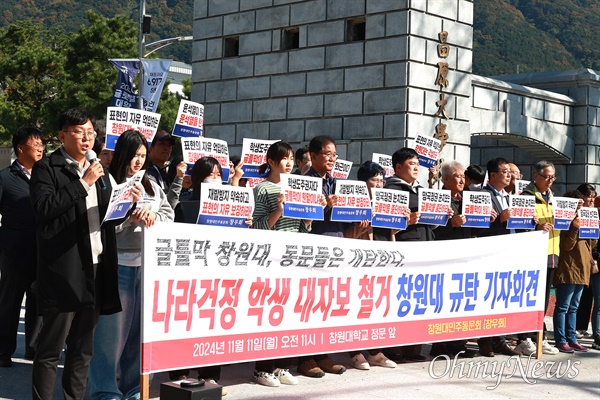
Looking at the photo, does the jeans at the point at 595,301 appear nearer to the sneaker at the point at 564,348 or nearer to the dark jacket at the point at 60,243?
the sneaker at the point at 564,348

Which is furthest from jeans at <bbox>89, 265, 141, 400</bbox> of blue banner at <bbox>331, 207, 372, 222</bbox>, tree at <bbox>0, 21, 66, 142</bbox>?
tree at <bbox>0, 21, 66, 142</bbox>

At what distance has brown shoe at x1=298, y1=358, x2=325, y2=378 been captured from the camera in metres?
7.32

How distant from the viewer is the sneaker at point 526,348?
910 centimetres

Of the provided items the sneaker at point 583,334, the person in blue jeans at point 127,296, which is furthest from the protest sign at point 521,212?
the person in blue jeans at point 127,296

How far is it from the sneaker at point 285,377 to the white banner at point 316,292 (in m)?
0.34

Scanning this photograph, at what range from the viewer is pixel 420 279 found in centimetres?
771

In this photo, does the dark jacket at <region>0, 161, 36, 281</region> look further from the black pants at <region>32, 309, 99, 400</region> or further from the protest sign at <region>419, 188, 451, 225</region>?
the protest sign at <region>419, 188, 451, 225</region>

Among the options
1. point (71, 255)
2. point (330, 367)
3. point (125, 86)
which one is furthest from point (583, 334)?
point (125, 86)

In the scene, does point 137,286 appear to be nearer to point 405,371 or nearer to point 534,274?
point 405,371

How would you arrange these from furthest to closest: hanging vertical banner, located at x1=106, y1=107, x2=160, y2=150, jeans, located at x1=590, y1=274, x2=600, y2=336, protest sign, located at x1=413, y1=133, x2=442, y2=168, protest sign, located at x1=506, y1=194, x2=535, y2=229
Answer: jeans, located at x1=590, y1=274, x2=600, y2=336
protest sign, located at x1=413, y1=133, x2=442, y2=168
protest sign, located at x1=506, y1=194, x2=535, y2=229
hanging vertical banner, located at x1=106, y1=107, x2=160, y2=150

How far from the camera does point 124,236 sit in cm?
596

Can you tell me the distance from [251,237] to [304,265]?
64 cm

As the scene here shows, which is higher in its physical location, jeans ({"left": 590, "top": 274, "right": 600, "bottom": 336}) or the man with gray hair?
the man with gray hair

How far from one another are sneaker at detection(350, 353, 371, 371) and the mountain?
215ft
